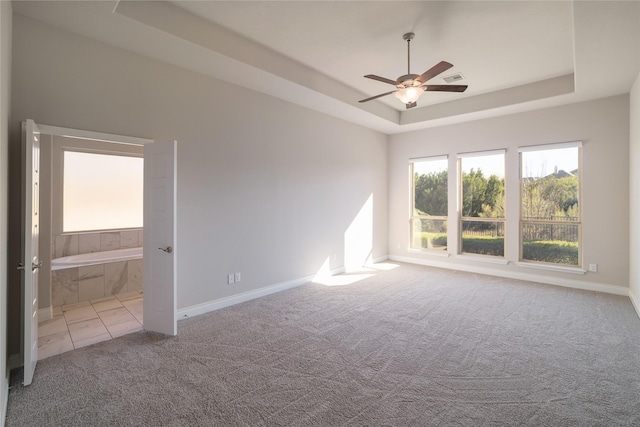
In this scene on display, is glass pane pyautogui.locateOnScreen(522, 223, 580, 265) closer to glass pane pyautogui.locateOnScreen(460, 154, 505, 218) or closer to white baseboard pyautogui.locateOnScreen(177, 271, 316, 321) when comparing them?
glass pane pyautogui.locateOnScreen(460, 154, 505, 218)

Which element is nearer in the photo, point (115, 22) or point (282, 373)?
point (282, 373)

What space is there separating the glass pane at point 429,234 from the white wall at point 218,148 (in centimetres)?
188

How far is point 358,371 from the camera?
2.55m

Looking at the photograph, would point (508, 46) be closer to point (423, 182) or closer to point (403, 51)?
point (403, 51)

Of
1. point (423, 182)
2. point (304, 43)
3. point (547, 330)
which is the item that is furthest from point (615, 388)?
point (423, 182)

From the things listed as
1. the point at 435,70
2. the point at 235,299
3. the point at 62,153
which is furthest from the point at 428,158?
the point at 62,153

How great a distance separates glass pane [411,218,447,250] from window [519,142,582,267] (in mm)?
1459

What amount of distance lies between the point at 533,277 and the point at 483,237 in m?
1.07

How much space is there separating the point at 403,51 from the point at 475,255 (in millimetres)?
4251

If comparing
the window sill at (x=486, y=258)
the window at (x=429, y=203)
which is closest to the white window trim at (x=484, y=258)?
the window sill at (x=486, y=258)

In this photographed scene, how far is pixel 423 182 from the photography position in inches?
274

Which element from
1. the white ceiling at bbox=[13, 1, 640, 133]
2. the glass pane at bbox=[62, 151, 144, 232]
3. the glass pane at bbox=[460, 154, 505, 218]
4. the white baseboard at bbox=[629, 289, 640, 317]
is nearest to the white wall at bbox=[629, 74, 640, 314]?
the white baseboard at bbox=[629, 289, 640, 317]

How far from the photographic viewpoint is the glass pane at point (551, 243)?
512cm

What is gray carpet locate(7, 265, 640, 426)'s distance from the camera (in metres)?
2.05
